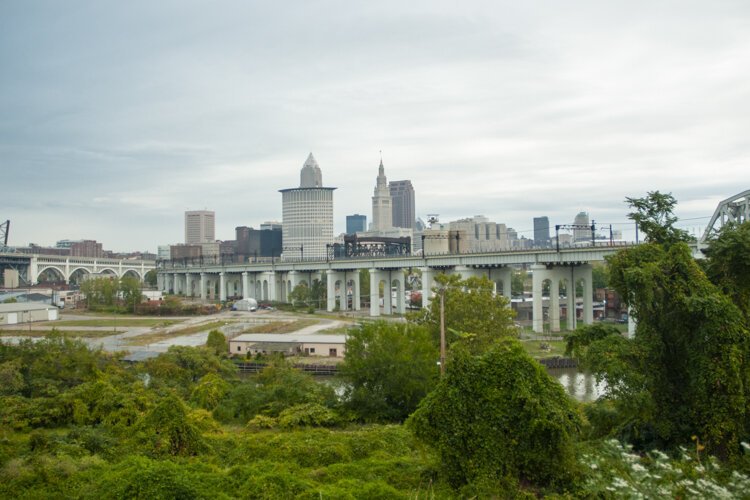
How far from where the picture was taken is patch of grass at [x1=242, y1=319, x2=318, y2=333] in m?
76.3

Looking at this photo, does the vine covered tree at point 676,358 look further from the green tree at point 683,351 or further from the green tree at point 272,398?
the green tree at point 272,398

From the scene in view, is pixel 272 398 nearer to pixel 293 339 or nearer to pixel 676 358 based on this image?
pixel 676 358

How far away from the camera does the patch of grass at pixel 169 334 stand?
2709 inches

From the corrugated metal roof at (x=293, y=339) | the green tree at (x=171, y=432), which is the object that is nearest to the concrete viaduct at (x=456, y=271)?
the corrugated metal roof at (x=293, y=339)

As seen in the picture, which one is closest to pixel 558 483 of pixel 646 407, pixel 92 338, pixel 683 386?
pixel 646 407

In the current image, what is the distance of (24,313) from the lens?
91500 millimetres

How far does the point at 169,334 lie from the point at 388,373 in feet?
162

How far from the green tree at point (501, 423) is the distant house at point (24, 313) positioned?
86079 millimetres

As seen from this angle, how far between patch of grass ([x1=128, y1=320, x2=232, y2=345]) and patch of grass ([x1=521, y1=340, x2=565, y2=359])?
131ft

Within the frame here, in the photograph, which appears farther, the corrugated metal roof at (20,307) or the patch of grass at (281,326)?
the corrugated metal roof at (20,307)

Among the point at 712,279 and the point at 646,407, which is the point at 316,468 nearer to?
the point at 646,407

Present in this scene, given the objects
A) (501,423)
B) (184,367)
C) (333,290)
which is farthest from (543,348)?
(333,290)

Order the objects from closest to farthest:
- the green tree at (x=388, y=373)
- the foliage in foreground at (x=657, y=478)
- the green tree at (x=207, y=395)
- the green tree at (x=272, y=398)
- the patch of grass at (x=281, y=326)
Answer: the foliage in foreground at (x=657, y=478) < the green tree at (x=388, y=373) < the green tree at (x=272, y=398) < the green tree at (x=207, y=395) < the patch of grass at (x=281, y=326)

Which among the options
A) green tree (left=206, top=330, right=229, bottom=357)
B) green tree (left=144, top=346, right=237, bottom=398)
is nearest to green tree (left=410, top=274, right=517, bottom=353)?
green tree (left=144, top=346, right=237, bottom=398)
